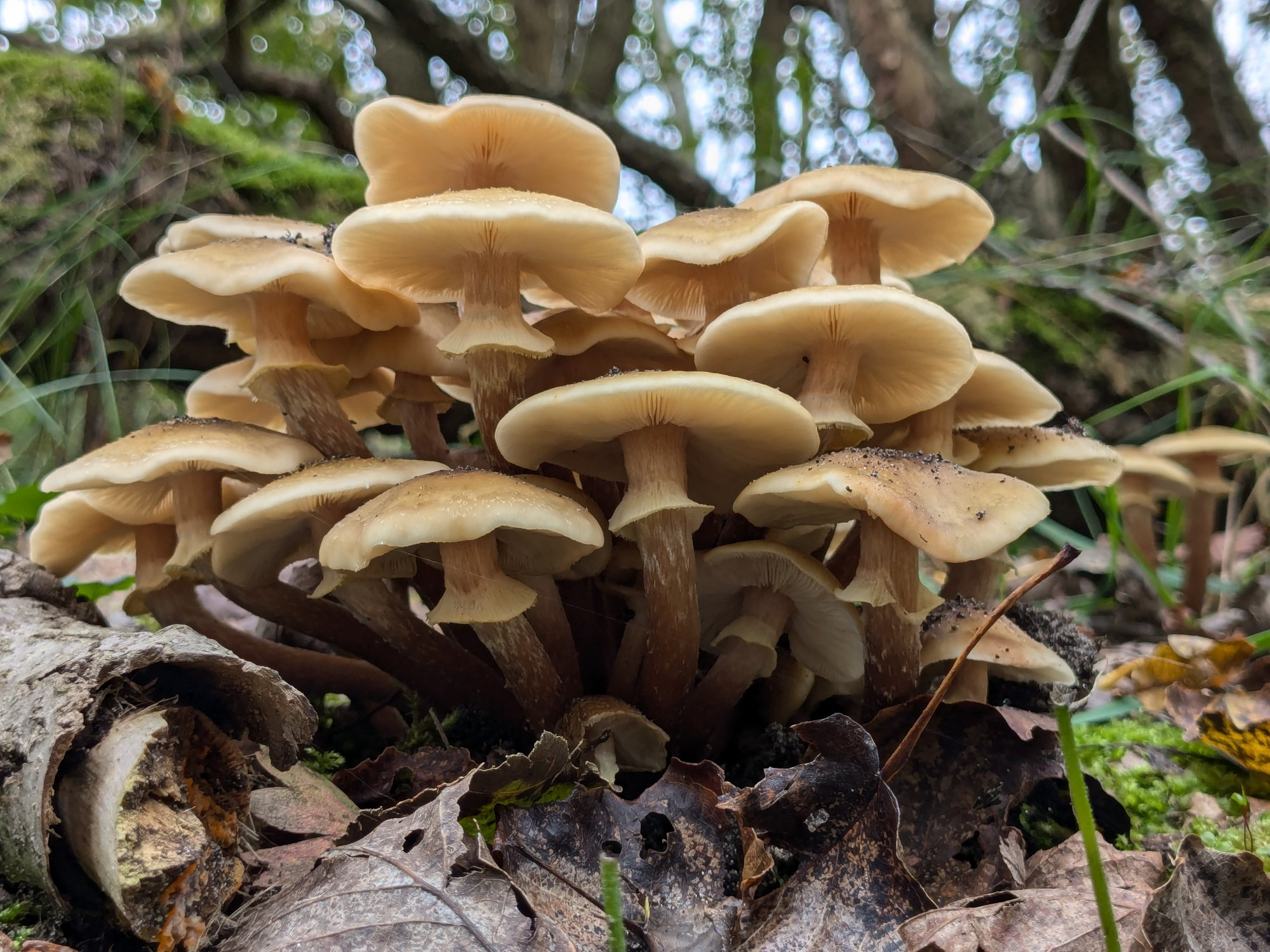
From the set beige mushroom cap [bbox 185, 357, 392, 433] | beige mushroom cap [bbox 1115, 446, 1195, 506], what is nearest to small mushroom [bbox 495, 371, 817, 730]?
beige mushroom cap [bbox 185, 357, 392, 433]

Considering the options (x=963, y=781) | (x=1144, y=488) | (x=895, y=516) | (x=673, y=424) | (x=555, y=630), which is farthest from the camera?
(x=1144, y=488)

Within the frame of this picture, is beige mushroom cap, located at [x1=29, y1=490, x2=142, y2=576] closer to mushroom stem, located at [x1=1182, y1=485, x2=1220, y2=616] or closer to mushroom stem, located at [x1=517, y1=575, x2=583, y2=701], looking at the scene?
mushroom stem, located at [x1=517, y1=575, x2=583, y2=701]

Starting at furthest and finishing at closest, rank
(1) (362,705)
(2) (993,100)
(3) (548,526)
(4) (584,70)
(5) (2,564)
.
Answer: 1. (4) (584,70)
2. (2) (993,100)
3. (1) (362,705)
4. (5) (2,564)
5. (3) (548,526)

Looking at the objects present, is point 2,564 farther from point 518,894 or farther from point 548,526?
point 518,894

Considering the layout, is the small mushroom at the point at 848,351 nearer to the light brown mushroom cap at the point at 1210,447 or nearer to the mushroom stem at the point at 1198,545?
the light brown mushroom cap at the point at 1210,447

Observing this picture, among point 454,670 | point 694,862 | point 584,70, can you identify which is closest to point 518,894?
point 694,862

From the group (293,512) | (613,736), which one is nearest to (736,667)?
(613,736)

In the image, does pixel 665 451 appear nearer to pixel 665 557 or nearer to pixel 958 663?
pixel 665 557
